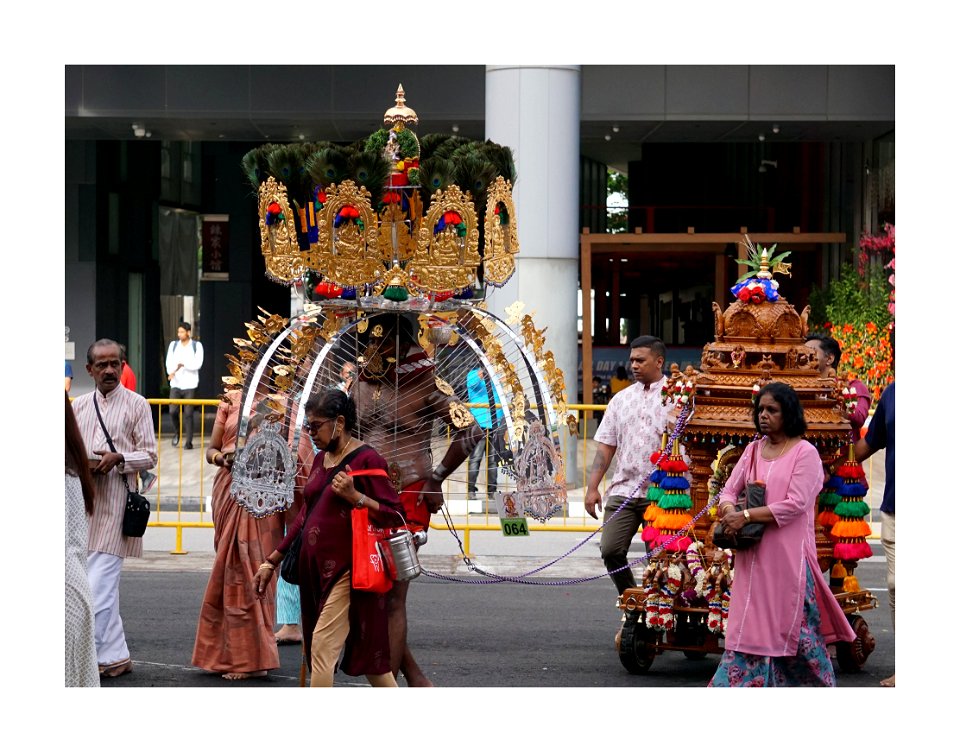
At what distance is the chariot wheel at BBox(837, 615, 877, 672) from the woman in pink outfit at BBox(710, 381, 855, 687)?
3.73ft

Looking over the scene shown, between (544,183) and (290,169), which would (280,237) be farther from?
(544,183)

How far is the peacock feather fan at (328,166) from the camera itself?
6.78 metres

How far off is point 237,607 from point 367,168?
2473 mm

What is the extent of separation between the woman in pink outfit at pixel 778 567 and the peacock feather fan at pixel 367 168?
2091mm

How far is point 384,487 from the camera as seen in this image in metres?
6.05

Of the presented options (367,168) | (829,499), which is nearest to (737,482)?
(829,499)

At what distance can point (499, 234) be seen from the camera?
279 inches

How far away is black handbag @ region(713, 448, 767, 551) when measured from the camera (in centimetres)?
629

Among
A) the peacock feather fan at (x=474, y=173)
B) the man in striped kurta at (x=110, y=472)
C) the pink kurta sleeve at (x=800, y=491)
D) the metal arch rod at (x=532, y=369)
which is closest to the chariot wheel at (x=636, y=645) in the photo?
the metal arch rod at (x=532, y=369)

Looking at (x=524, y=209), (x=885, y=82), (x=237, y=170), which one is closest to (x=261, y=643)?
(x=524, y=209)

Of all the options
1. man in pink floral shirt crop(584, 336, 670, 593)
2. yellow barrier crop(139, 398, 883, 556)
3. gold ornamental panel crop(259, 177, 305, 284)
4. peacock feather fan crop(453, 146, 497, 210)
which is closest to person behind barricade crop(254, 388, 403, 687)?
gold ornamental panel crop(259, 177, 305, 284)

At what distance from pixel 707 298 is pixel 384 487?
17472 mm

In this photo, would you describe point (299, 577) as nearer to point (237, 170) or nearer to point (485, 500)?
point (485, 500)

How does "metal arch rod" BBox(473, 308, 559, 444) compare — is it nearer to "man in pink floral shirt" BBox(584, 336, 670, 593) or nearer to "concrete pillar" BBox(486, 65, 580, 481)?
"man in pink floral shirt" BBox(584, 336, 670, 593)
